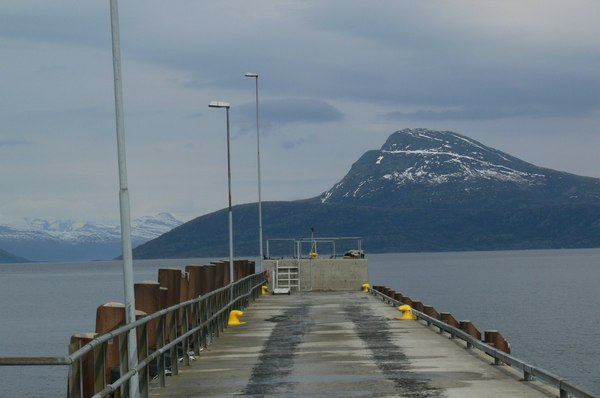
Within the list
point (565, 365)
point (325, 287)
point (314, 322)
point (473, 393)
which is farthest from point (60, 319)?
point (473, 393)

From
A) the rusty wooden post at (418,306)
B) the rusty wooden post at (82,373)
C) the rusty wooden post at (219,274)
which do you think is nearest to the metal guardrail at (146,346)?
the rusty wooden post at (82,373)

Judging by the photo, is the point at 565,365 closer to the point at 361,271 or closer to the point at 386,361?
the point at 361,271

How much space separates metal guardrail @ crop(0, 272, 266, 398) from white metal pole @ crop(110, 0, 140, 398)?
14cm

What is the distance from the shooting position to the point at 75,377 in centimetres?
1123

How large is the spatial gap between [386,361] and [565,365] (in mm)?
34527

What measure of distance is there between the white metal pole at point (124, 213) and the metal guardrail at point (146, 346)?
0.14 m

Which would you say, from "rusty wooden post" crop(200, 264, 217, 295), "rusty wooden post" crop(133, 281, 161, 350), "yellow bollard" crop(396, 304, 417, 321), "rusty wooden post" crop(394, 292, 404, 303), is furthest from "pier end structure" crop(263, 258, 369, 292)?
"rusty wooden post" crop(133, 281, 161, 350)

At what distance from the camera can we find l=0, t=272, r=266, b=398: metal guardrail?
36.9ft

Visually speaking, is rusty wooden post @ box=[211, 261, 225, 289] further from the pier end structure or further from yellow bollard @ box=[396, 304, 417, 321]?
the pier end structure

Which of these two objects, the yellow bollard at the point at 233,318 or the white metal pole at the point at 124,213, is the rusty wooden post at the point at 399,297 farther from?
the white metal pole at the point at 124,213

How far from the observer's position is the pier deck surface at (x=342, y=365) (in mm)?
17734

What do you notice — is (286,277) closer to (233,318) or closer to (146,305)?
(233,318)

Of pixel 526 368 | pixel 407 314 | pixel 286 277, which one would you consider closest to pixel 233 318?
pixel 407 314

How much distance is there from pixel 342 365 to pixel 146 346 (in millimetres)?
6055
